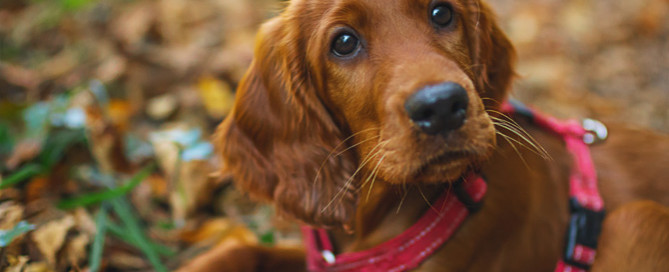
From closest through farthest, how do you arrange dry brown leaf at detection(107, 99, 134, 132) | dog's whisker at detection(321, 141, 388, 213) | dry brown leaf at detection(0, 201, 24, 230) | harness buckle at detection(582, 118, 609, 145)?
dog's whisker at detection(321, 141, 388, 213) < dry brown leaf at detection(0, 201, 24, 230) < harness buckle at detection(582, 118, 609, 145) < dry brown leaf at detection(107, 99, 134, 132)

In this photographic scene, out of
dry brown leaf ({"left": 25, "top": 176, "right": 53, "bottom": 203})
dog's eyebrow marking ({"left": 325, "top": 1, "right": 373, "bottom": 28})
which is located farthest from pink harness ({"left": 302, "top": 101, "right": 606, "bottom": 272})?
dry brown leaf ({"left": 25, "top": 176, "right": 53, "bottom": 203})

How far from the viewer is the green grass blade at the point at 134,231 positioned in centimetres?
238

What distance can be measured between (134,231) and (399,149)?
1.44m

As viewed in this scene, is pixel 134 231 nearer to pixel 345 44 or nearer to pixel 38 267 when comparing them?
pixel 38 267

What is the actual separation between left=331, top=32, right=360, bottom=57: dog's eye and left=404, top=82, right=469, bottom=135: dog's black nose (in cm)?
36

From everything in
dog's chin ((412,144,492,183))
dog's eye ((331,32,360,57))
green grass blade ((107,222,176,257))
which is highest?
dog's eye ((331,32,360,57))

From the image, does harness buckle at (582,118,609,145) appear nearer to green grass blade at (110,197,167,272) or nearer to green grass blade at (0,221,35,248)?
green grass blade at (110,197,167,272)

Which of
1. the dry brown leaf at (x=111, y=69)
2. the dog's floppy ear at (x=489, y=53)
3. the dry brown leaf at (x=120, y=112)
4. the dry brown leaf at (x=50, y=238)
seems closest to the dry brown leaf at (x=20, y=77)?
the dry brown leaf at (x=111, y=69)

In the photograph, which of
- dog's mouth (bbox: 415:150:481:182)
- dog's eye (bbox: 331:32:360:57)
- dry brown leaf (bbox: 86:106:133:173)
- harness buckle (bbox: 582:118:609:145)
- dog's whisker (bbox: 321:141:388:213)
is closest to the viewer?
→ dog's mouth (bbox: 415:150:481:182)

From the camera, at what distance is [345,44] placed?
1.83 meters

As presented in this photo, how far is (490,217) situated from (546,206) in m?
0.28

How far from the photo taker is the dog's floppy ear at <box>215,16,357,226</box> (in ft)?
6.40

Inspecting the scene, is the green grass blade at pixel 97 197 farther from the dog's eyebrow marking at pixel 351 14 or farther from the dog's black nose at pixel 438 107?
the dog's black nose at pixel 438 107

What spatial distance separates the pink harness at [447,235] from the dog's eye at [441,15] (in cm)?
49
